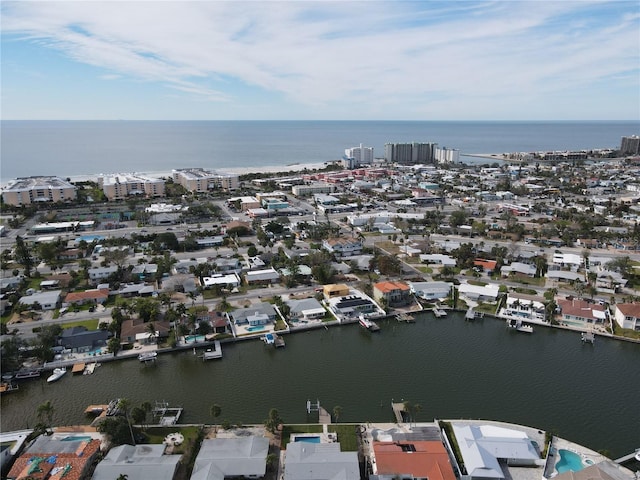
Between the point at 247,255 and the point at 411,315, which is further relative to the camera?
the point at 247,255

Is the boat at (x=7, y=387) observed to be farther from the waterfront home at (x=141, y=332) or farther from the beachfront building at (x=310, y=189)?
the beachfront building at (x=310, y=189)

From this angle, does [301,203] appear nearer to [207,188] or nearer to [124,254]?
[207,188]

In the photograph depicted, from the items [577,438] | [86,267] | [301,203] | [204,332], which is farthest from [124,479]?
[301,203]

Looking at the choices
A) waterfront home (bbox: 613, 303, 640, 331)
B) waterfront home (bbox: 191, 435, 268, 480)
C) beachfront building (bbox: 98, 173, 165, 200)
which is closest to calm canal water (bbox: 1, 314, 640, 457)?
waterfront home (bbox: 613, 303, 640, 331)

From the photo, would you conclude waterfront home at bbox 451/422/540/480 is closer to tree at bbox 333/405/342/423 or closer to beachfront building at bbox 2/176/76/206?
tree at bbox 333/405/342/423

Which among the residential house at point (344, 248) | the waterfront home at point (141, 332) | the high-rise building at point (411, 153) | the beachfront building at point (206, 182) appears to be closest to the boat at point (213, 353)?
the waterfront home at point (141, 332)

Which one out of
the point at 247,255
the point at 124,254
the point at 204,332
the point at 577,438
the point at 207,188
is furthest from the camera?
the point at 207,188

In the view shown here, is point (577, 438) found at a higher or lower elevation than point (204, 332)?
lower
